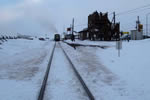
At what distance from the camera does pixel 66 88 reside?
5.66m

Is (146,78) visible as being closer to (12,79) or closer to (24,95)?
(24,95)

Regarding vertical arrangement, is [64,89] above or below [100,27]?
below

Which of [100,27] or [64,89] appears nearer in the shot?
[64,89]

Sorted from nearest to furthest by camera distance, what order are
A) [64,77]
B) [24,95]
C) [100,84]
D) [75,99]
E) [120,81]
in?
[75,99] → [24,95] → [100,84] → [120,81] → [64,77]

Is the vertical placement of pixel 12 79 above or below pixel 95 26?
below

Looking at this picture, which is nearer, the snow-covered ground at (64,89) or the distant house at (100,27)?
the snow-covered ground at (64,89)

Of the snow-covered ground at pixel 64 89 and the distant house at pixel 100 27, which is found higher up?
the distant house at pixel 100 27

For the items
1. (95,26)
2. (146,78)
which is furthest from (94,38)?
(146,78)

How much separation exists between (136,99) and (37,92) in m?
3.19

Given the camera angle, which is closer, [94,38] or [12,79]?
[12,79]

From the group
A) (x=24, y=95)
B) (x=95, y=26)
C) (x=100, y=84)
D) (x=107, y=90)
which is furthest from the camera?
(x=95, y=26)

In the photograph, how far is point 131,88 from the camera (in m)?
5.77

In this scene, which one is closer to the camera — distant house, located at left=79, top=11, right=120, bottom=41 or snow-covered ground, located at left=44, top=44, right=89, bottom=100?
snow-covered ground, located at left=44, top=44, right=89, bottom=100

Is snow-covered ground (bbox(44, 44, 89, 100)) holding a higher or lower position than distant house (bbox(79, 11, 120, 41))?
lower
